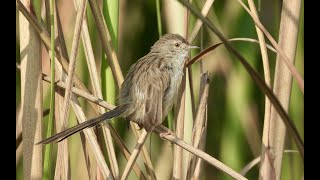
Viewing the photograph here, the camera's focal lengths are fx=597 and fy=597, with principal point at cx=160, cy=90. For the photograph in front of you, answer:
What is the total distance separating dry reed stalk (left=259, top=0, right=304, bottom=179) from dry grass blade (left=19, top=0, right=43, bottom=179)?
77cm

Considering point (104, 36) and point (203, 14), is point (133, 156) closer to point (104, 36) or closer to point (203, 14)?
point (104, 36)

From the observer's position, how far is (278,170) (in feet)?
6.85

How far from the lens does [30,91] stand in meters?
2.06

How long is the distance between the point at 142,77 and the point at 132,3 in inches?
22.3

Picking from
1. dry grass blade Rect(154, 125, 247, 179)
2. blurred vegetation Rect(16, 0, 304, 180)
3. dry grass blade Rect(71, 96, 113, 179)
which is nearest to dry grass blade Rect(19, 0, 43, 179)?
dry grass blade Rect(71, 96, 113, 179)

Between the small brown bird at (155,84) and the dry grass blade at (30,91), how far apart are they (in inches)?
14.2

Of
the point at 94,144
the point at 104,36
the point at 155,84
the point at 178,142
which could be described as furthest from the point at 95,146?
the point at 155,84

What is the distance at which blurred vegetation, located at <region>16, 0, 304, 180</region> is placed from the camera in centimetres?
268

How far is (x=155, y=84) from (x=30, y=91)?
589 millimetres

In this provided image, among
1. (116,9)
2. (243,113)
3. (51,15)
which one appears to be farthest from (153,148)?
(51,15)

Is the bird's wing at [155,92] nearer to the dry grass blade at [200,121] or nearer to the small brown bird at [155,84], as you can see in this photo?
the small brown bird at [155,84]

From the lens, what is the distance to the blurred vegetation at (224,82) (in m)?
2.68

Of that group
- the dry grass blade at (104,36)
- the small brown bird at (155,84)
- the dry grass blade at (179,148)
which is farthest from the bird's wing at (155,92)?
the dry grass blade at (104,36)

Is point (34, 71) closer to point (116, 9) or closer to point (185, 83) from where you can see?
point (116, 9)
